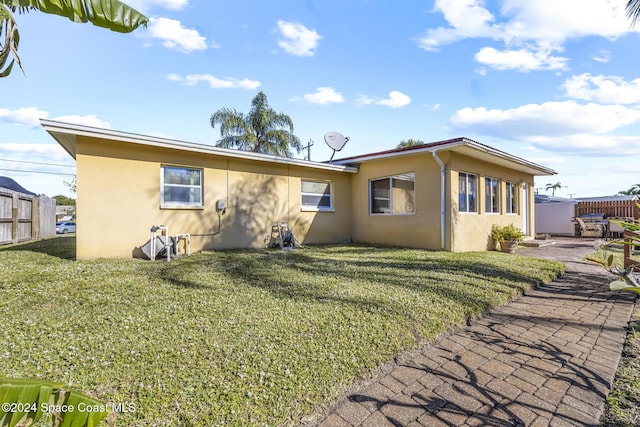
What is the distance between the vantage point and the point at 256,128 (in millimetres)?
23719

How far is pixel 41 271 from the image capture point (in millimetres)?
5445

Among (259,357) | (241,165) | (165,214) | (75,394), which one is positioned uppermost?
(241,165)

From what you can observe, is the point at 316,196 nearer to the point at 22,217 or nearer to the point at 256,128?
the point at 22,217

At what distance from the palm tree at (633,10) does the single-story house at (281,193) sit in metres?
3.75

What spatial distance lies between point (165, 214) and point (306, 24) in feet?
22.4

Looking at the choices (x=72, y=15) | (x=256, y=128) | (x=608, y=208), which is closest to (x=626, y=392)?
(x=72, y=15)

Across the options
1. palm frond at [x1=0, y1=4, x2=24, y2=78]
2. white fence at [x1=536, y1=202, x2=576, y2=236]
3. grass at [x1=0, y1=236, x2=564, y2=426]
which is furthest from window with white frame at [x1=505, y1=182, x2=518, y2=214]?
palm frond at [x1=0, y1=4, x2=24, y2=78]

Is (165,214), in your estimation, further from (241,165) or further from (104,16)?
(104,16)

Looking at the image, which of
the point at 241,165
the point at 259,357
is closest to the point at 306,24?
the point at 241,165

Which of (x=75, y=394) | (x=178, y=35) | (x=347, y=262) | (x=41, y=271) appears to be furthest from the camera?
(x=178, y=35)

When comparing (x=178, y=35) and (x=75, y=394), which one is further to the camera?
(x=178, y=35)

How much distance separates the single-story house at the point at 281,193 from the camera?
7312mm

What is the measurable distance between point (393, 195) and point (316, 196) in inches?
110

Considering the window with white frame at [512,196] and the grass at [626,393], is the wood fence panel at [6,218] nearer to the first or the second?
the grass at [626,393]
